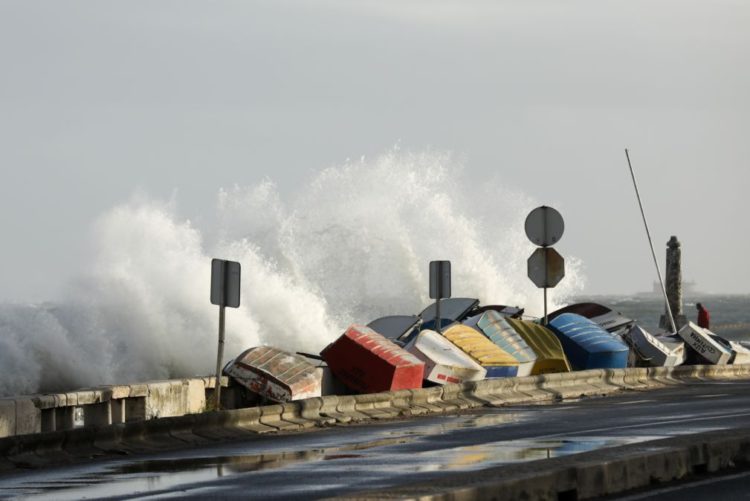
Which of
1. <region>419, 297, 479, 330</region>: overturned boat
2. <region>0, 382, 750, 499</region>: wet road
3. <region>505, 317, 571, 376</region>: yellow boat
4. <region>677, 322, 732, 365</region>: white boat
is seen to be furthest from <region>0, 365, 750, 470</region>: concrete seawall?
<region>419, 297, 479, 330</region>: overturned boat

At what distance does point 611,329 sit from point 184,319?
1131 cm

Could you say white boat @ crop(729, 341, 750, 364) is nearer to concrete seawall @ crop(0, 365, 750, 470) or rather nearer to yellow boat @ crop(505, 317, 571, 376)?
concrete seawall @ crop(0, 365, 750, 470)

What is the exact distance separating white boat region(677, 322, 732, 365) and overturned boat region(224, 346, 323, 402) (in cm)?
1296

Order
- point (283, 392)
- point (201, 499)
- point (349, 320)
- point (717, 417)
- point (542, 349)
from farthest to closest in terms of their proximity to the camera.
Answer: point (349, 320), point (542, 349), point (283, 392), point (717, 417), point (201, 499)

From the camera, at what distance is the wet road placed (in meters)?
12.2

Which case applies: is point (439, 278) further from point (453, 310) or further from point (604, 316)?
point (604, 316)

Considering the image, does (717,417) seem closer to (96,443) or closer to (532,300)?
(96,443)

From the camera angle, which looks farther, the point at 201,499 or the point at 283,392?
the point at 283,392

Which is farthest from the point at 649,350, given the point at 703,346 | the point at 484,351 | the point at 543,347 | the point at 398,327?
the point at 484,351

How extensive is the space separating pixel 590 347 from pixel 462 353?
4.19 metres

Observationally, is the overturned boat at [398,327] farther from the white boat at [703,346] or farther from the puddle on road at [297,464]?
the puddle on road at [297,464]

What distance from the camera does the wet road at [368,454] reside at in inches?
479

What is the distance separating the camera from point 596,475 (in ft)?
37.3

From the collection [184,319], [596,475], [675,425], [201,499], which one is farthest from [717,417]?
[184,319]
